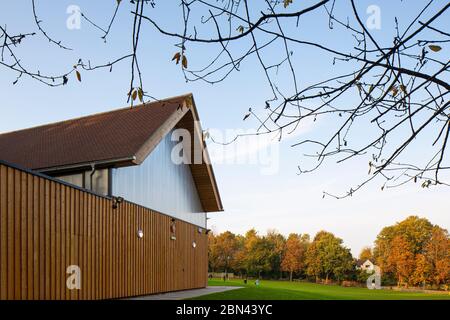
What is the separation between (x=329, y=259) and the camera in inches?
2055

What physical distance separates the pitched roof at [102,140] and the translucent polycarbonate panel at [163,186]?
73cm

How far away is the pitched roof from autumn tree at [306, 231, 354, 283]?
3694 centimetres

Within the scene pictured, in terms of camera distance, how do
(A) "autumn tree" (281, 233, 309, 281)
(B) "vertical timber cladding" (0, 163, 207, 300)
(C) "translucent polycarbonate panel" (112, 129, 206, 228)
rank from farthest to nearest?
1. (A) "autumn tree" (281, 233, 309, 281)
2. (C) "translucent polycarbonate panel" (112, 129, 206, 228)
3. (B) "vertical timber cladding" (0, 163, 207, 300)

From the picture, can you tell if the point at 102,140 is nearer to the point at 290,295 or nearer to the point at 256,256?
the point at 290,295

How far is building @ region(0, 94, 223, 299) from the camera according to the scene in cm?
948

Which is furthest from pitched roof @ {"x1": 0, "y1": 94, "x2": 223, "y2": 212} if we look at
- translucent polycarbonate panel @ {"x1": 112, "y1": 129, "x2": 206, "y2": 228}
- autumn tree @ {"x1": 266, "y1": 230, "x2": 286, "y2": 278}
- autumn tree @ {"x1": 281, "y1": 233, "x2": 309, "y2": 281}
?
autumn tree @ {"x1": 266, "y1": 230, "x2": 286, "y2": 278}

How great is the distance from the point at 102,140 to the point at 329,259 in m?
43.5

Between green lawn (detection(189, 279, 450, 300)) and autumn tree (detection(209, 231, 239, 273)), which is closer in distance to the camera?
green lawn (detection(189, 279, 450, 300))

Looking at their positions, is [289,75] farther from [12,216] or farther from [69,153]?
[69,153]

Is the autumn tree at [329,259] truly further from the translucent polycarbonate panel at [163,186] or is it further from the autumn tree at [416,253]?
the translucent polycarbonate panel at [163,186]

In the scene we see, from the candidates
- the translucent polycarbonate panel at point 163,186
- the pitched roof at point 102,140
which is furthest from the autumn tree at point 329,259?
the pitched roof at point 102,140

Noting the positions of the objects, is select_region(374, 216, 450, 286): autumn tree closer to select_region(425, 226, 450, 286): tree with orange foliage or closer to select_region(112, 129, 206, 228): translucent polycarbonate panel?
select_region(425, 226, 450, 286): tree with orange foliage

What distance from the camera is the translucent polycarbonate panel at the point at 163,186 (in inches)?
528

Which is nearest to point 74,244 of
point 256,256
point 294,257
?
point 256,256
